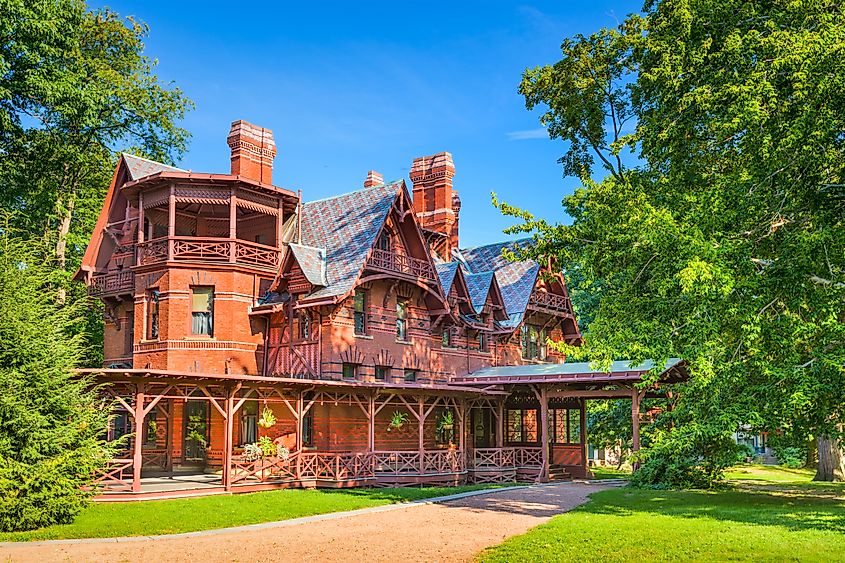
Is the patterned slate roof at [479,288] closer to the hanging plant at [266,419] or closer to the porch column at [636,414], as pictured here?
the porch column at [636,414]

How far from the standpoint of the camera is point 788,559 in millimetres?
12328

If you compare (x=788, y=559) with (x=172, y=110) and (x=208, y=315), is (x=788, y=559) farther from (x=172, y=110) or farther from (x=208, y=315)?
(x=172, y=110)

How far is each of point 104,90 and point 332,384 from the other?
18.0m

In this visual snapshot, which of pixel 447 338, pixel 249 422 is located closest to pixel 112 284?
pixel 249 422

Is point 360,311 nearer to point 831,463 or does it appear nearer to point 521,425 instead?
point 521,425

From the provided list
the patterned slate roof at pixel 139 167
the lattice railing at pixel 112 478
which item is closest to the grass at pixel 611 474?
the lattice railing at pixel 112 478

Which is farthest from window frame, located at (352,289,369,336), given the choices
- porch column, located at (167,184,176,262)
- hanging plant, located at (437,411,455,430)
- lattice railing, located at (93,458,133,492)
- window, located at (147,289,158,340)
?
lattice railing, located at (93,458,133,492)

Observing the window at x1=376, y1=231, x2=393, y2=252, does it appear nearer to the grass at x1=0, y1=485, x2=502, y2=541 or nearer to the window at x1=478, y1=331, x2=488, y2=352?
the window at x1=478, y1=331, x2=488, y2=352

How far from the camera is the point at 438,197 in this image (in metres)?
38.5

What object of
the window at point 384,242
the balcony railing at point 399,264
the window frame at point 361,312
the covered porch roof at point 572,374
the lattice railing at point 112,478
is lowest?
the lattice railing at point 112,478

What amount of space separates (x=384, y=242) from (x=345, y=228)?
5.15ft

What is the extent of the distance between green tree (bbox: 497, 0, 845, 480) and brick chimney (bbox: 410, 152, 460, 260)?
17157 millimetres

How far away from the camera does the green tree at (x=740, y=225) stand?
1587 cm

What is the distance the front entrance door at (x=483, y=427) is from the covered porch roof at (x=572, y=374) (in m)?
2.05
